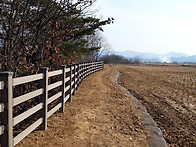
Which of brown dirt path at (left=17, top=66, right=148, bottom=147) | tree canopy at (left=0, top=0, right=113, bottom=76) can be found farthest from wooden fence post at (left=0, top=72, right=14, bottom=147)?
tree canopy at (left=0, top=0, right=113, bottom=76)

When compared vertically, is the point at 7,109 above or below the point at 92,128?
above

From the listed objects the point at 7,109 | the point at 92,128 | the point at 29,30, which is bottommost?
the point at 92,128

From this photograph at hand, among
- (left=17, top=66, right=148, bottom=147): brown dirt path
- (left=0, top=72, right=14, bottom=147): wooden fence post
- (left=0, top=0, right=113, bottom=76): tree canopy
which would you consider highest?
(left=0, top=0, right=113, bottom=76): tree canopy

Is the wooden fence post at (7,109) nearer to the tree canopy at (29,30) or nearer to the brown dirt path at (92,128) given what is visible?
the brown dirt path at (92,128)

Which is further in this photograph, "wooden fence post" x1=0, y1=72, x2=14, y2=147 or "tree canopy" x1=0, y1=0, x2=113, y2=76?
"tree canopy" x1=0, y1=0, x2=113, y2=76

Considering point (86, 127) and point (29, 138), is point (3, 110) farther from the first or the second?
point (86, 127)

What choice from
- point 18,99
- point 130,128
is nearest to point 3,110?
point 18,99

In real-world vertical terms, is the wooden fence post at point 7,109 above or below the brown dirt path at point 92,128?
above

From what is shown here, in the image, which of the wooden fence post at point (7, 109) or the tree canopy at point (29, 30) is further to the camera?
the tree canopy at point (29, 30)

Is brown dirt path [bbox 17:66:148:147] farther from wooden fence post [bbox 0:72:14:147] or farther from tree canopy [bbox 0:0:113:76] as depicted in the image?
tree canopy [bbox 0:0:113:76]

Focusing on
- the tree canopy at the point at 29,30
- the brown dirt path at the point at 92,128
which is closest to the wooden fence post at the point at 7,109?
the brown dirt path at the point at 92,128

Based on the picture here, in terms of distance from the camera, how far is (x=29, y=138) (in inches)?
177

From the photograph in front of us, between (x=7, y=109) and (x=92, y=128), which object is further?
(x=92, y=128)

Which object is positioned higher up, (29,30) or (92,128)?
(29,30)
